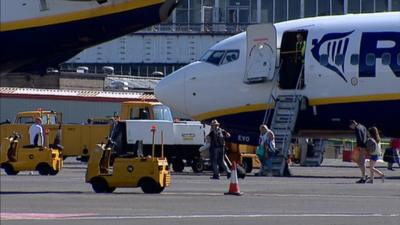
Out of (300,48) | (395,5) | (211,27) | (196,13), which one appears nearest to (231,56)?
(300,48)

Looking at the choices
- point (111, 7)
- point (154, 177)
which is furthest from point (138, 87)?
point (111, 7)

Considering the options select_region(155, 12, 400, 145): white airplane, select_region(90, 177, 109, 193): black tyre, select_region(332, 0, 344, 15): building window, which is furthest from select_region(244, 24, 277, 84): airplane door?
select_region(332, 0, 344, 15): building window

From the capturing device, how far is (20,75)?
1206cm

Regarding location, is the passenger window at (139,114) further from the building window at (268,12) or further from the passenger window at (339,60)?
the building window at (268,12)

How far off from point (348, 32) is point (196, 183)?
7877 mm

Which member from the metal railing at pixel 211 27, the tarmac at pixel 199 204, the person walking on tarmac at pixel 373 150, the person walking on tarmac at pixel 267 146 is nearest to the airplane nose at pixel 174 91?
the person walking on tarmac at pixel 267 146

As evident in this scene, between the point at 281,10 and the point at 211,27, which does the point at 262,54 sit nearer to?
the point at 211,27

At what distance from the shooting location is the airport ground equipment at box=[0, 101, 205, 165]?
37562 mm

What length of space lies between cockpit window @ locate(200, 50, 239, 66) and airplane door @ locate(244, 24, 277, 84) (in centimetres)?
69

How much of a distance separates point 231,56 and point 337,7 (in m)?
41.3

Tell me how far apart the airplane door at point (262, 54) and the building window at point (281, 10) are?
1635 inches

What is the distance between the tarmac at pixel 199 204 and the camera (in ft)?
55.3

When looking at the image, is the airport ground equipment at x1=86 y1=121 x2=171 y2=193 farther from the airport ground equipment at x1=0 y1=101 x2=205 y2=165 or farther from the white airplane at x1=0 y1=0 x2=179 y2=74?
the white airplane at x1=0 y1=0 x2=179 y2=74

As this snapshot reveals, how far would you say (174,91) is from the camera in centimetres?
3544
